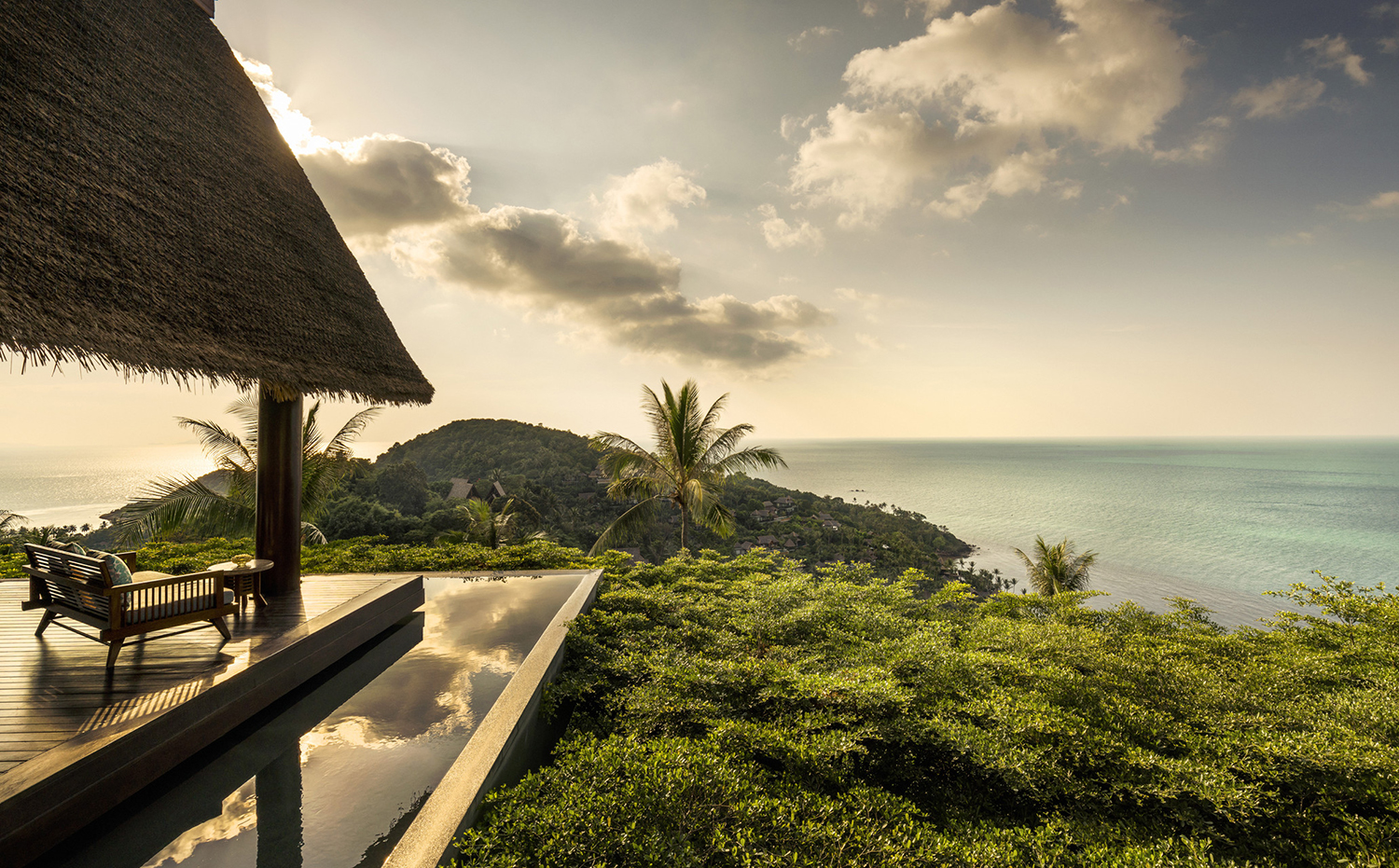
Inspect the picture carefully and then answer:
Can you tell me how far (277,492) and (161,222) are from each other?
2213 mm

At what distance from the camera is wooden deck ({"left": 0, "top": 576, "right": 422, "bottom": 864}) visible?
189 cm

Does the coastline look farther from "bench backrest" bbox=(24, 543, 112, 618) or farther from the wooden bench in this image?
"bench backrest" bbox=(24, 543, 112, 618)

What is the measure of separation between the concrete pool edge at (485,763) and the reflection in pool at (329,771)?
0.70 feet

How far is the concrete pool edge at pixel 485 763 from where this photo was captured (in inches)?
73.2

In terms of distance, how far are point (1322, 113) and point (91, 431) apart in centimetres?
2794

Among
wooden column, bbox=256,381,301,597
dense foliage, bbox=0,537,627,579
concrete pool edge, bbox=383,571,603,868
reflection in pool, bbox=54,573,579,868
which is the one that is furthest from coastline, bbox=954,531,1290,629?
wooden column, bbox=256,381,301,597

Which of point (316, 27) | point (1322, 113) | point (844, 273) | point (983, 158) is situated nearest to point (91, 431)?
point (316, 27)

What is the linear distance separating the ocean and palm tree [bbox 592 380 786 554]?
455 centimetres

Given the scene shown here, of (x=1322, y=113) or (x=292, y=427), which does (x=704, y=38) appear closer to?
(x=292, y=427)

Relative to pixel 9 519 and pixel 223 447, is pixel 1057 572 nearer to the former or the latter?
pixel 223 447

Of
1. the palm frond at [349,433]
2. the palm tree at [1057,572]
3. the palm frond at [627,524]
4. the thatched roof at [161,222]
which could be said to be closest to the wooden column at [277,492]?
the thatched roof at [161,222]

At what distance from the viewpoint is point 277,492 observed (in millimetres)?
4195

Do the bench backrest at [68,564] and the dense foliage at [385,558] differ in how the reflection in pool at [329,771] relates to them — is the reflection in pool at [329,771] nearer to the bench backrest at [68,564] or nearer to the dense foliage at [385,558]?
the bench backrest at [68,564]

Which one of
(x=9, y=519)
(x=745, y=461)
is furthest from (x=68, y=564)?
(x=9, y=519)
